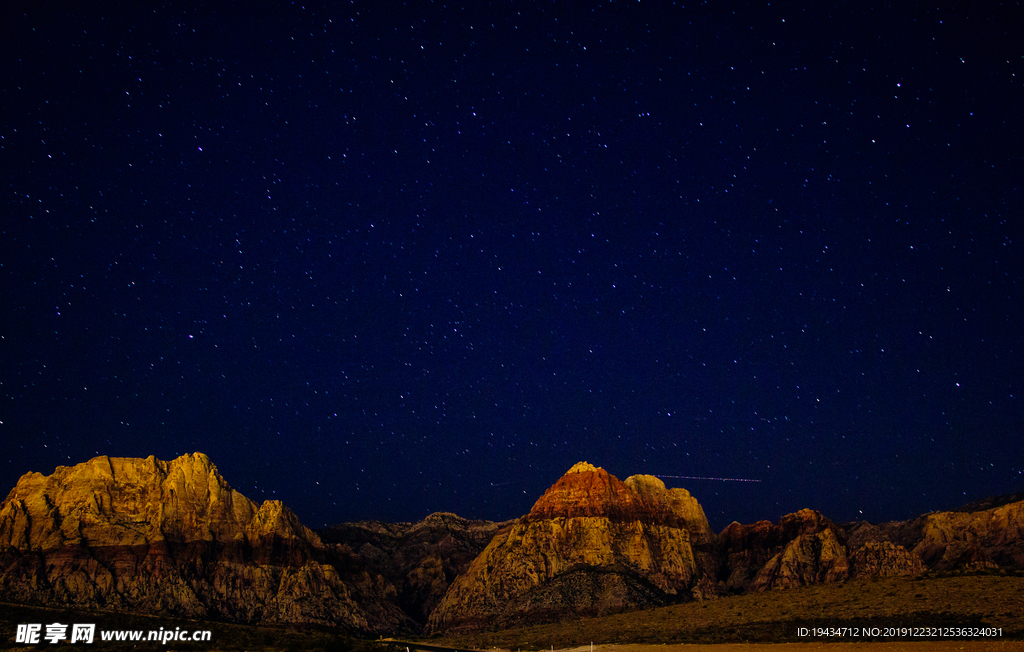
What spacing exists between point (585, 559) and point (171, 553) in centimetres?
6757

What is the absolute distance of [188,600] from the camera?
370 ft

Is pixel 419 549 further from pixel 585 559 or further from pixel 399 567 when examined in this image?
pixel 585 559

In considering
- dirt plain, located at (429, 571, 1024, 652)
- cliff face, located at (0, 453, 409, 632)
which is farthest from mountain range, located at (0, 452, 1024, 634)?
dirt plain, located at (429, 571, 1024, 652)

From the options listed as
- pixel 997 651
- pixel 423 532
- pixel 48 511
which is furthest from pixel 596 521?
pixel 997 651

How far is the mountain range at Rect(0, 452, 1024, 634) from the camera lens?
11431cm

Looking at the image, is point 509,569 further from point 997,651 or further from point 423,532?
point 997,651

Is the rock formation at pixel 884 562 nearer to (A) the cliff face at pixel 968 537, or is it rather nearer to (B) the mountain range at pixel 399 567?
(B) the mountain range at pixel 399 567

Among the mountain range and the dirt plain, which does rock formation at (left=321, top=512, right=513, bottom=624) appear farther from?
the dirt plain

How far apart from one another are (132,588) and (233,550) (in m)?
19.1

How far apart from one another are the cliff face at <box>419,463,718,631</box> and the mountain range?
1.17 feet

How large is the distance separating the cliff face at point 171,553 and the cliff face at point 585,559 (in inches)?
686

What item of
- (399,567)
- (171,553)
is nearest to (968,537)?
(399,567)

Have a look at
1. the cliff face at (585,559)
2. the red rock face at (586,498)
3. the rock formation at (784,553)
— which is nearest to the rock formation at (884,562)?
the rock formation at (784,553)

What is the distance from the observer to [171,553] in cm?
12206
